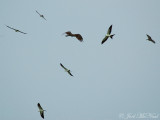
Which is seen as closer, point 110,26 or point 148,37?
point 110,26

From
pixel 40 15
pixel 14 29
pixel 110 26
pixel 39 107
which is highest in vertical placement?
pixel 40 15

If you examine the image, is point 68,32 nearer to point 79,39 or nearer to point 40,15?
point 79,39

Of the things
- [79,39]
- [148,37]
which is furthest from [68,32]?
[148,37]

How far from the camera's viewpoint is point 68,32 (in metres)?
21.1

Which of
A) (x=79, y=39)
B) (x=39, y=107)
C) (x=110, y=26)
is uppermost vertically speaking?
(x=110, y=26)

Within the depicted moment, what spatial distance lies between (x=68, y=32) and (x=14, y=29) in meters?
5.39

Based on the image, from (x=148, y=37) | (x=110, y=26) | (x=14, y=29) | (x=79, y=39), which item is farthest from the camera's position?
(x=148, y=37)

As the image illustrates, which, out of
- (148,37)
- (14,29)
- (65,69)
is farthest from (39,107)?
(148,37)

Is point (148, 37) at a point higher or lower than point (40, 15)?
lower

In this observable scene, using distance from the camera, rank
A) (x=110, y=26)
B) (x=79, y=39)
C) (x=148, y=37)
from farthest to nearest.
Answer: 1. (x=148, y=37)
2. (x=110, y=26)
3. (x=79, y=39)

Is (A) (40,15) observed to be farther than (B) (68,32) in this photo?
Yes

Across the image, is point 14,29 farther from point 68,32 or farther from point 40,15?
point 68,32

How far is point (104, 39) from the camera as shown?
895 inches

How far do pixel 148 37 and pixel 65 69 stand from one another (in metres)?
7.89
